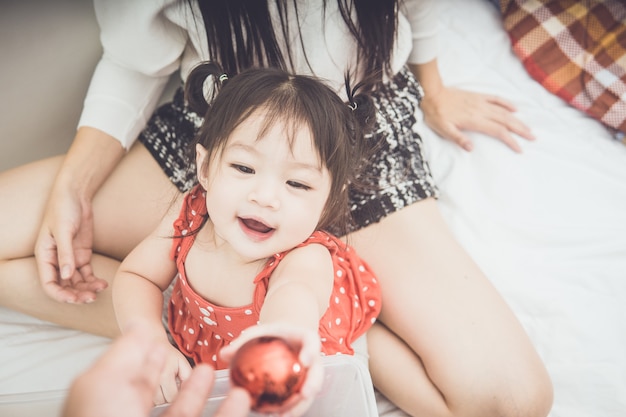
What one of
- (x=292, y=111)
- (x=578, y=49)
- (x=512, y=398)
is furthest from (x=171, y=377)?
(x=578, y=49)

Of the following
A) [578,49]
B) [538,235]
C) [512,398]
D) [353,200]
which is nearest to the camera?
[512,398]

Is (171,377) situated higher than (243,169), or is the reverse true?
(243,169)

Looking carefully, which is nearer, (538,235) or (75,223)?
(75,223)

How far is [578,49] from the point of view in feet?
3.51

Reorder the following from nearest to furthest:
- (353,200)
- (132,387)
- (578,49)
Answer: (132,387), (353,200), (578,49)

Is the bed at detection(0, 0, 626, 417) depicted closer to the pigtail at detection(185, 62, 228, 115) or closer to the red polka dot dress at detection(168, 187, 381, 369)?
the red polka dot dress at detection(168, 187, 381, 369)

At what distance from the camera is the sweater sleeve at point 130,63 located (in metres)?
0.76

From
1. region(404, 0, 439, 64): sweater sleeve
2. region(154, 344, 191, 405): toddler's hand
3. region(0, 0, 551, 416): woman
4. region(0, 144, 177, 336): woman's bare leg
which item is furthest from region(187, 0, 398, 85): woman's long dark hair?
region(154, 344, 191, 405): toddler's hand

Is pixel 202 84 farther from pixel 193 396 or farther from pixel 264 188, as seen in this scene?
pixel 193 396

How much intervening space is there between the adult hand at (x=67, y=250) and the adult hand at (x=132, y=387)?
1.36 ft

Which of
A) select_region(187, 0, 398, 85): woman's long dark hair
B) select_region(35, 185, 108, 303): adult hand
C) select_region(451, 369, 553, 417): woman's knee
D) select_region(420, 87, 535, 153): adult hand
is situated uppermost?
select_region(187, 0, 398, 85): woman's long dark hair

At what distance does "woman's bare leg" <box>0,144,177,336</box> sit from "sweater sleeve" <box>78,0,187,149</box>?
0.07 meters

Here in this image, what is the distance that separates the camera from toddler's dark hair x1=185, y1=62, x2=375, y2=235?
59cm

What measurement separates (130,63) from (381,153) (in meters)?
0.43
